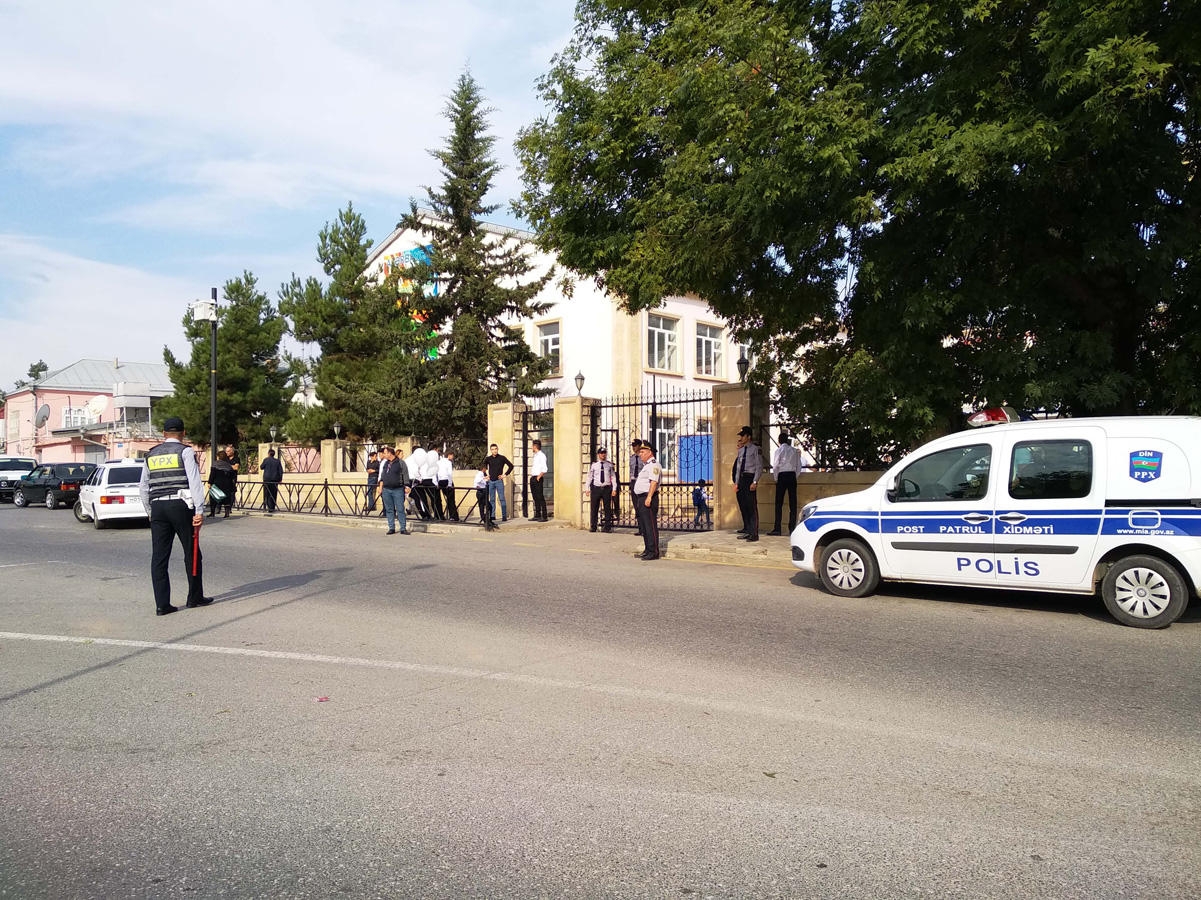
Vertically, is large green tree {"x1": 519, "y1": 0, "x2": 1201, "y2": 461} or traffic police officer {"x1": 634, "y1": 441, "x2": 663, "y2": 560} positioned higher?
large green tree {"x1": 519, "y1": 0, "x2": 1201, "y2": 461}

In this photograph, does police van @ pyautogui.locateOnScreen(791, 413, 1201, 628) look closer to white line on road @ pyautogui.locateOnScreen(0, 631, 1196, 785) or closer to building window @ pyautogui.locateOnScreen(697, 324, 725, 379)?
white line on road @ pyautogui.locateOnScreen(0, 631, 1196, 785)

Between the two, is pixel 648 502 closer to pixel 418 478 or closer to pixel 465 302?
pixel 418 478

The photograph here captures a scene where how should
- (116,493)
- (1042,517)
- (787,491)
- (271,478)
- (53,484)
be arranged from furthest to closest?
1. (53,484)
2. (271,478)
3. (116,493)
4. (787,491)
5. (1042,517)

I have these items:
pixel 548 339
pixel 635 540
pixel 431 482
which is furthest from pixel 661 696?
pixel 548 339

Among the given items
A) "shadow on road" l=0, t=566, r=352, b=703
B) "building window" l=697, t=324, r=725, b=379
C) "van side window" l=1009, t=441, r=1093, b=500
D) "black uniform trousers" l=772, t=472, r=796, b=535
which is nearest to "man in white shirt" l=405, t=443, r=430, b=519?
"shadow on road" l=0, t=566, r=352, b=703

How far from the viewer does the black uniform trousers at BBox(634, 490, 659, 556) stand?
547 inches

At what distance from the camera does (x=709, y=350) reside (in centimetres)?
3591

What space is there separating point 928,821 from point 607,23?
12423mm

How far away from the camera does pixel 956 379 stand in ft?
37.1

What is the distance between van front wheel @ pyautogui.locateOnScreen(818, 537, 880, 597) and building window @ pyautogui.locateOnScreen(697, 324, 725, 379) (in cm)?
2548

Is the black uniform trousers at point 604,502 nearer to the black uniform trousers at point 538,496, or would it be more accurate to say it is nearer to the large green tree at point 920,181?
the black uniform trousers at point 538,496

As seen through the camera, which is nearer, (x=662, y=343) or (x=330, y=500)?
(x=330, y=500)

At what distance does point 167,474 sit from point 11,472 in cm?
3329

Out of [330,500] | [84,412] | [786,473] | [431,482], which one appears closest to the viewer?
[786,473]
